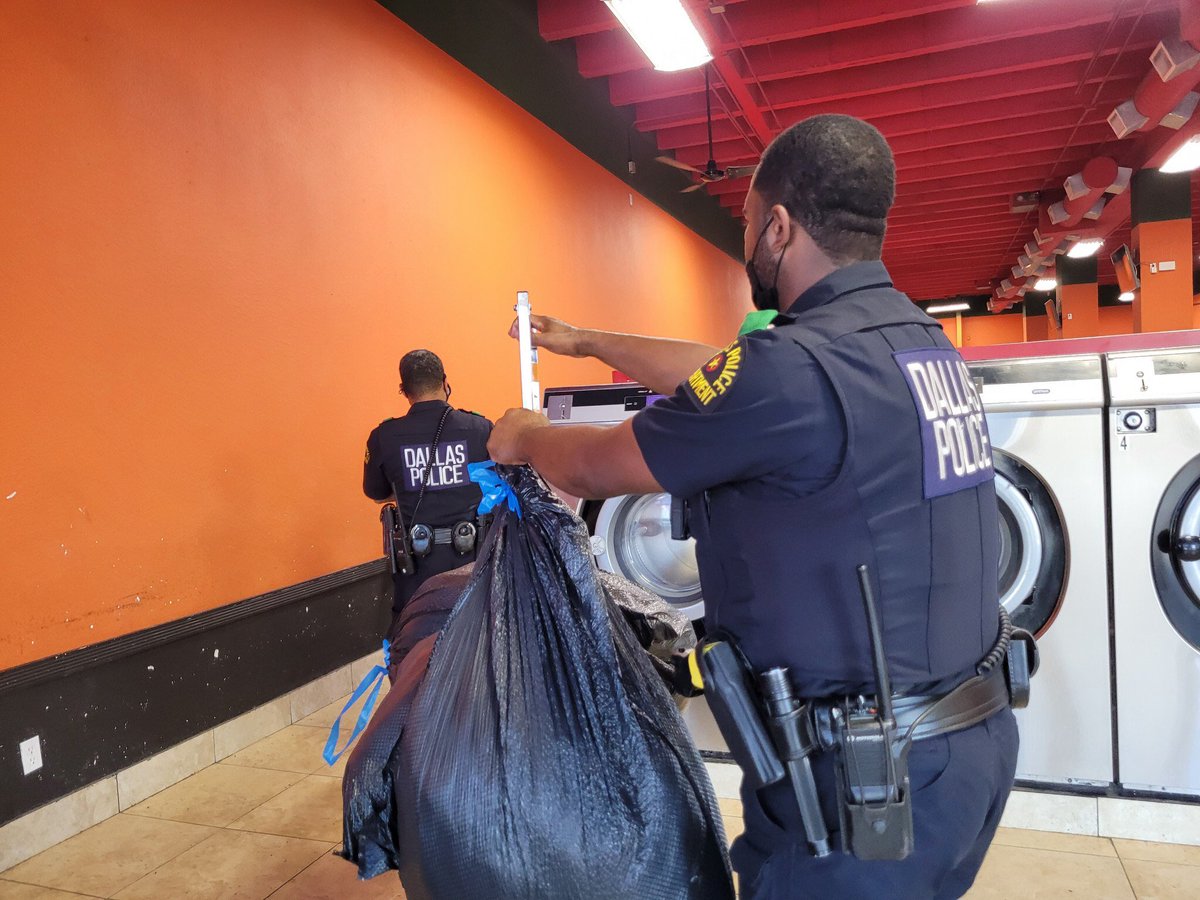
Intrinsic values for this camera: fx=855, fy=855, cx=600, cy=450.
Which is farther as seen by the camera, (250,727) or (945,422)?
(250,727)

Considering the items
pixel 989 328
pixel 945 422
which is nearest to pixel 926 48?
pixel 945 422

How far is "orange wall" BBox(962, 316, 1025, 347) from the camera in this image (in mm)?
19328

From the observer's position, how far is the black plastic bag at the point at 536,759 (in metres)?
0.96

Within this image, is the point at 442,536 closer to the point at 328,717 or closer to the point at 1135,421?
the point at 328,717

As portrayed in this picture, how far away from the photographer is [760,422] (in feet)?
2.83

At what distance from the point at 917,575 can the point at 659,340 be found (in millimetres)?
587

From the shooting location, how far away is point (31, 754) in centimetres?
225

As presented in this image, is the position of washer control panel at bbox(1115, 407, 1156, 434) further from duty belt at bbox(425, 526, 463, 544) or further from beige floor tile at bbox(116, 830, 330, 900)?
beige floor tile at bbox(116, 830, 330, 900)

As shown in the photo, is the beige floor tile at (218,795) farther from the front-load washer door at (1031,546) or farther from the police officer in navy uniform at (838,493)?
the front-load washer door at (1031,546)

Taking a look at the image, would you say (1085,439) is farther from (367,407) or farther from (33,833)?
(33,833)

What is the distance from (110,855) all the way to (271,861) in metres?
0.43

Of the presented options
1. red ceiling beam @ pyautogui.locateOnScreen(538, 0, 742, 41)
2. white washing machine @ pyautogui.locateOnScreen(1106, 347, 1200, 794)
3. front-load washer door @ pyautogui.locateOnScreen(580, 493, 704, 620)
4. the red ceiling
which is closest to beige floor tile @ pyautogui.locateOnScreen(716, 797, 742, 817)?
front-load washer door @ pyautogui.locateOnScreen(580, 493, 704, 620)

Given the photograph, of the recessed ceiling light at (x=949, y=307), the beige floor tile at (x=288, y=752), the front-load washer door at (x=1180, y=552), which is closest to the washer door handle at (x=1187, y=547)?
the front-load washer door at (x=1180, y=552)

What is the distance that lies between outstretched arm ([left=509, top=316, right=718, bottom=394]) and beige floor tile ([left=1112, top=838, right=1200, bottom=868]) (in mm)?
1811
